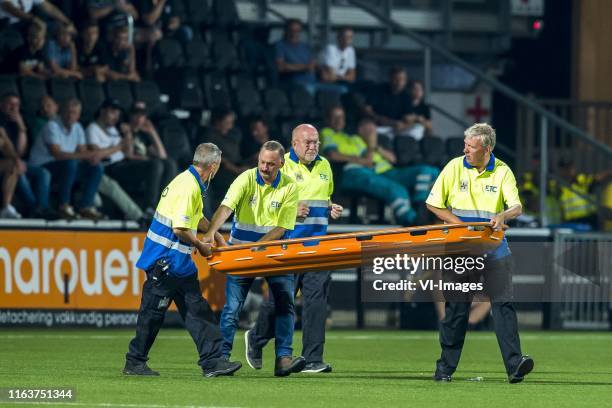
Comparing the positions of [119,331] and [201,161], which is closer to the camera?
[201,161]

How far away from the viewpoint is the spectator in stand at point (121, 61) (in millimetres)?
22141

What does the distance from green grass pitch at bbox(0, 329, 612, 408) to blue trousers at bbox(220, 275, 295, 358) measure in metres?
0.29

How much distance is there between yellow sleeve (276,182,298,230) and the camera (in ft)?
44.1

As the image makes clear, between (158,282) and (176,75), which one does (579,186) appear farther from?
(158,282)

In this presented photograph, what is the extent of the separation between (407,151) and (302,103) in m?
1.77

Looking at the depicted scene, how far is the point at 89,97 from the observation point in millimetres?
21859

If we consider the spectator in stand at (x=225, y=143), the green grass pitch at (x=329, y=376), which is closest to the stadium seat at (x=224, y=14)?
the spectator in stand at (x=225, y=143)

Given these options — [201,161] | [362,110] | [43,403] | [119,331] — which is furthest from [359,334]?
[43,403]

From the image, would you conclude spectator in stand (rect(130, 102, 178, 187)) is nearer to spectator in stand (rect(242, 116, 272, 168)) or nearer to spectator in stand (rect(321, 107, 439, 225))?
spectator in stand (rect(242, 116, 272, 168))

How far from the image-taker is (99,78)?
2211 cm

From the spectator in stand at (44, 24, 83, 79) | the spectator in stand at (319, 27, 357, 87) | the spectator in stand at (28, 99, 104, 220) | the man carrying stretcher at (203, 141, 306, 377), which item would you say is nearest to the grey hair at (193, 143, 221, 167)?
the man carrying stretcher at (203, 141, 306, 377)

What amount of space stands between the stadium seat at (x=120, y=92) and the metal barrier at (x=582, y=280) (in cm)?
631

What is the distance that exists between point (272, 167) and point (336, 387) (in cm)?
202

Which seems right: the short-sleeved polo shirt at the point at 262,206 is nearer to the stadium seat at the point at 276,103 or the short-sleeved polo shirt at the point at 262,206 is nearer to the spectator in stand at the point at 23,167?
the spectator in stand at the point at 23,167
